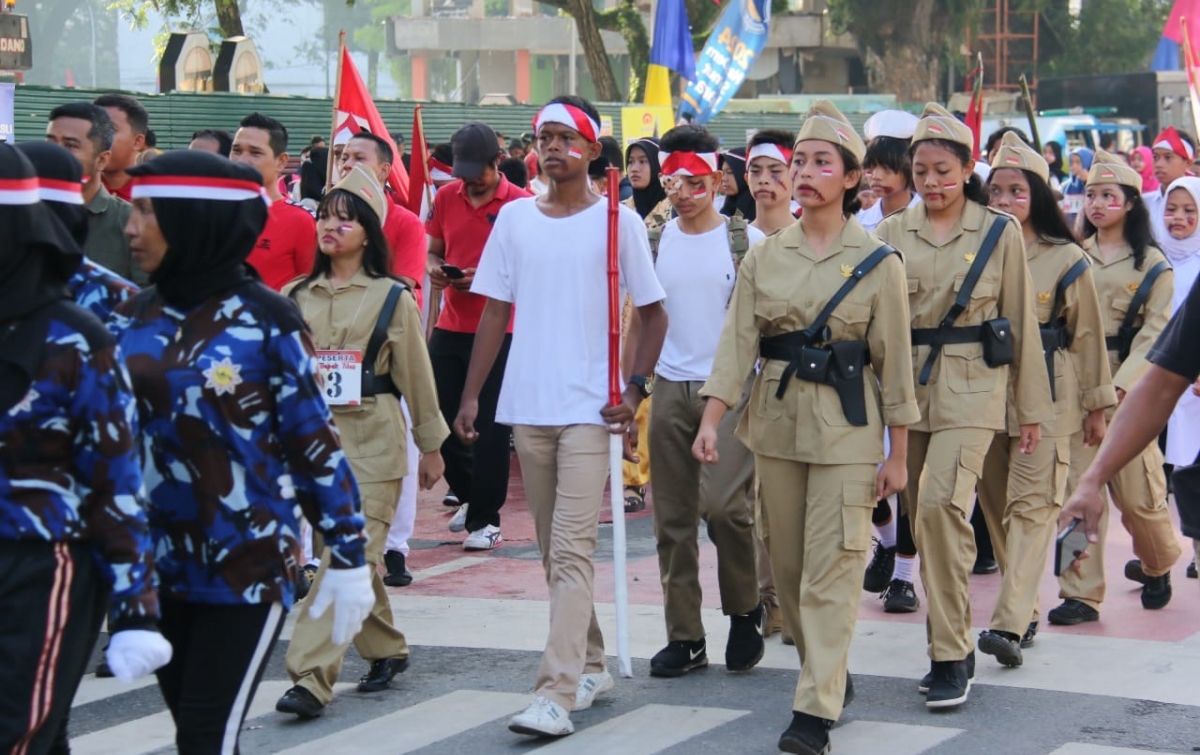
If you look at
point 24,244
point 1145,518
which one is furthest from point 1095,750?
point 24,244

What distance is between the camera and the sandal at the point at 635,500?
11090 mm

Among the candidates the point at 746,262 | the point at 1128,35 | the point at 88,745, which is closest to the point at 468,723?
the point at 88,745

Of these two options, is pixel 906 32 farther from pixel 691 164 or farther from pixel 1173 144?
pixel 691 164

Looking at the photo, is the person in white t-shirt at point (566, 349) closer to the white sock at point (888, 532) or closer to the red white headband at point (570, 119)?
the red white headband at point (570, 119)

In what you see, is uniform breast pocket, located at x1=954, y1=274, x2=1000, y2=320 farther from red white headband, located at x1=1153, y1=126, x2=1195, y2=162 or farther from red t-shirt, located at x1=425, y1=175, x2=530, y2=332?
red white headband, located at x1=1153, y1=126, x2=1195, y2=162

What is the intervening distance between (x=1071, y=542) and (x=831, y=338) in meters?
1.95

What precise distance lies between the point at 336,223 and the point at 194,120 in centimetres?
1233

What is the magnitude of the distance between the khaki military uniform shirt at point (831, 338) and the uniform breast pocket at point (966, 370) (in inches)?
27.0

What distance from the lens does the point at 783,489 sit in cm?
611

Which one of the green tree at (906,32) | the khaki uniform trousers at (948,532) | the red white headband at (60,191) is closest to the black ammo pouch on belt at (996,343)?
the khaki uniform trousers at (948,532)

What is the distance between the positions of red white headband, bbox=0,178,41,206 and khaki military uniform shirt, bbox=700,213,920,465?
2.90 metres

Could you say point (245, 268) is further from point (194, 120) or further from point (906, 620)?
point (194, 120)

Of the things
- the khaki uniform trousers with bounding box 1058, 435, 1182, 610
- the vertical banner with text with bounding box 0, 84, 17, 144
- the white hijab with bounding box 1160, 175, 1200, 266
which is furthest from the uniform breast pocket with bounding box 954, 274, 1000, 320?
the vertical banner with text with bounding box 0, 84, 17, 144

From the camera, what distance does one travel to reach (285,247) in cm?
796
